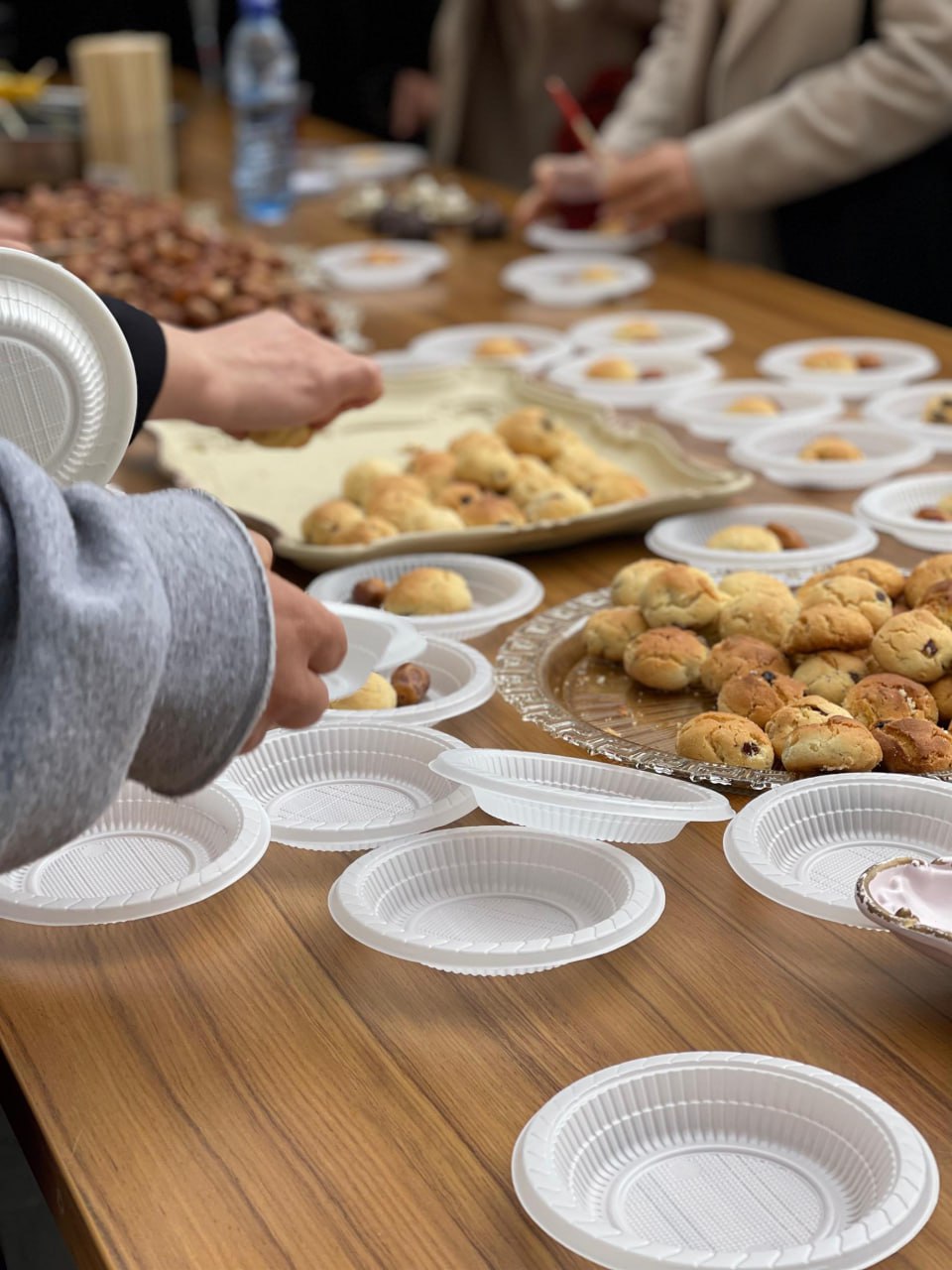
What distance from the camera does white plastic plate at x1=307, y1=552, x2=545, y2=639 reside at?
1300 mm

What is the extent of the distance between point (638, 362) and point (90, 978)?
4.66 ft

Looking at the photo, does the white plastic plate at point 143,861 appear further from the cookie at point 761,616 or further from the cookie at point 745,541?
the cookie at point 745,541

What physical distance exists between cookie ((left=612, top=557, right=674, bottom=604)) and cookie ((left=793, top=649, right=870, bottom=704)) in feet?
0.59

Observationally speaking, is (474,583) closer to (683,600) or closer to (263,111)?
(683,600)

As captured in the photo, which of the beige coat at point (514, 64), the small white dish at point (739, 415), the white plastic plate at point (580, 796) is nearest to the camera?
the white plastic plate at point (580, 796)

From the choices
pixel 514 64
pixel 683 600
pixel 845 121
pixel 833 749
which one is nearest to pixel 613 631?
pixel 683 600

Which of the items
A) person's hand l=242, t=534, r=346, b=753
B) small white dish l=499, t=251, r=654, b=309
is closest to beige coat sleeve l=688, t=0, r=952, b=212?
small white dish l=499, t=251, r=654, b=309

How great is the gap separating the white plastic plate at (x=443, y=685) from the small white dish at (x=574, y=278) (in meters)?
1.29

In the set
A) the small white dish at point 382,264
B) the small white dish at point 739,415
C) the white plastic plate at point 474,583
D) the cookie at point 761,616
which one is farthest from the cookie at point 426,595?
the small white dish at point 382,264

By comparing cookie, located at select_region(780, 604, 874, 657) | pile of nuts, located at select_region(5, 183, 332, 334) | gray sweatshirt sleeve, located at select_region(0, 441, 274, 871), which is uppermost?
gray sweatshirt sleeve, located at select_region(0, 441, 274, 871)

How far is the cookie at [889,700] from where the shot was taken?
1043mm

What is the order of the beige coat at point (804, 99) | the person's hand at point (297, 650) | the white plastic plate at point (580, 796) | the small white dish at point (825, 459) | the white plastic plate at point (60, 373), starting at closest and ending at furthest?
the person's hand at point (297, 650) < the white plastic plate at point (580, 796) < the white plastic plate at point (60, 373) < the small white dish at point (825, 459) < the beige coat at point (804, 99)

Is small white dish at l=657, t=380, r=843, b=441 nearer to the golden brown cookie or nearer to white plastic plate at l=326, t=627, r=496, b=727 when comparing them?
white plastic plate at l=326, t=627, r=496, b=727

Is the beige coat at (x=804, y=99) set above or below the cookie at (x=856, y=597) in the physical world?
above
